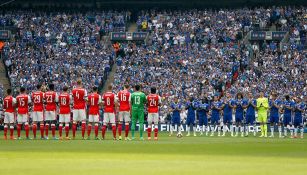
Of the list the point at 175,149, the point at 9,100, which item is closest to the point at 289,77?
the point at 9,100

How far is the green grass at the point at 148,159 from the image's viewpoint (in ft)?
75.8

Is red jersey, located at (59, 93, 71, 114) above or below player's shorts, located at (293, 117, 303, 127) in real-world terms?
above

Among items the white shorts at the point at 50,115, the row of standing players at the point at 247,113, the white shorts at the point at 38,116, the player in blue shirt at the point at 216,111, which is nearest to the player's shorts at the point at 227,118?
the row of standing players at the point at 247,113

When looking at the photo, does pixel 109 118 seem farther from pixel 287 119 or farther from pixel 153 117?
pixel 287 119

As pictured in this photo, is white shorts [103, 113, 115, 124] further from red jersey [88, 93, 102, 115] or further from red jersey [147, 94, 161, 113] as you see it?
red jersey [147, 94, 161, 113]

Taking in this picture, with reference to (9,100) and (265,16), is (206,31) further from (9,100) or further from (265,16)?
(9,100)

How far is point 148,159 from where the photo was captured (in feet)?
90.2

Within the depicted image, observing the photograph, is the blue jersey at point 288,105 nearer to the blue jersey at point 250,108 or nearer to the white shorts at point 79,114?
the blue jersey at point 250,108

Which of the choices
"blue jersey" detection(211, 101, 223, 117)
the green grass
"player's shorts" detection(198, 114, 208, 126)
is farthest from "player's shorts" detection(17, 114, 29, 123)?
"blue jersey" detection(211, 101, 223, 117)

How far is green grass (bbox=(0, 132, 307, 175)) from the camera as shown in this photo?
23094 mm

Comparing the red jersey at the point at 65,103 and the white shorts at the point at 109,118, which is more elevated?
the red jersey at the point at 65,103

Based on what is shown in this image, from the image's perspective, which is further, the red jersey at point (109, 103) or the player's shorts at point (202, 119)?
the player's shorts at point (202, 119)

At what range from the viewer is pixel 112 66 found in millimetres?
73750

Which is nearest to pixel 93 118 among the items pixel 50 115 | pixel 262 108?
pixel 50 115
